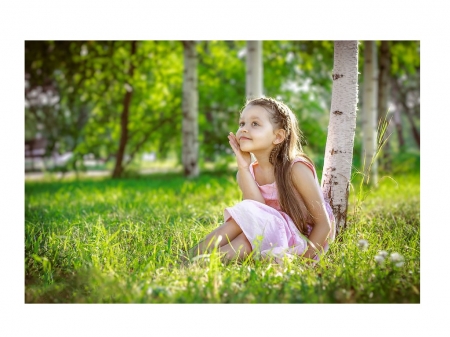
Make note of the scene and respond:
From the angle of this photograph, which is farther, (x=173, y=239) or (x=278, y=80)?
(x=278, y=80)

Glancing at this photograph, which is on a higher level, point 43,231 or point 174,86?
point 174,86

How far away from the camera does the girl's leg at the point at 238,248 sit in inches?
96.8

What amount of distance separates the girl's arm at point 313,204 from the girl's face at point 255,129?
261 mm

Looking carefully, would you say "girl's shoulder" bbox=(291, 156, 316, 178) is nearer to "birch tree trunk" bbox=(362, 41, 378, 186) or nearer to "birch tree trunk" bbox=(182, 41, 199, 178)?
"birch tree trunk" bbox=(362, 41, 378, 186)

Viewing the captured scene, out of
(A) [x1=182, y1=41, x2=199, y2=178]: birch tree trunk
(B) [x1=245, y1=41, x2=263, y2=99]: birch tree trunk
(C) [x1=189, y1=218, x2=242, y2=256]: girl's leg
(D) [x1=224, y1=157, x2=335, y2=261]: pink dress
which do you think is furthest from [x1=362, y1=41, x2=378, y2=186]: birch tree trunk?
(C) [x1=189, y1=218, x2=242, y2=256]: girl's leg

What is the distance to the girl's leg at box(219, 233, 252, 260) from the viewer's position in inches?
96.8

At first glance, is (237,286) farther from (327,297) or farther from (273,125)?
(273,125)

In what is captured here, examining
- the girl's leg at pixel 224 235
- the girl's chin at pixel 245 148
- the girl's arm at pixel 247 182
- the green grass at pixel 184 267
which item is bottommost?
the green grass at pixel 184 267

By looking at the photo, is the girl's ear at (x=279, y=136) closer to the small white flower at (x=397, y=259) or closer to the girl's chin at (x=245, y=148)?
the girl's chin at (x=245, y=148)

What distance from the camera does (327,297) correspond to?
80.5 inches

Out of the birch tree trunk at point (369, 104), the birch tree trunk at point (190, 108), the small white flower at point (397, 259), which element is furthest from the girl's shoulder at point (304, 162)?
the birch tree trunk at point (190, 108)
